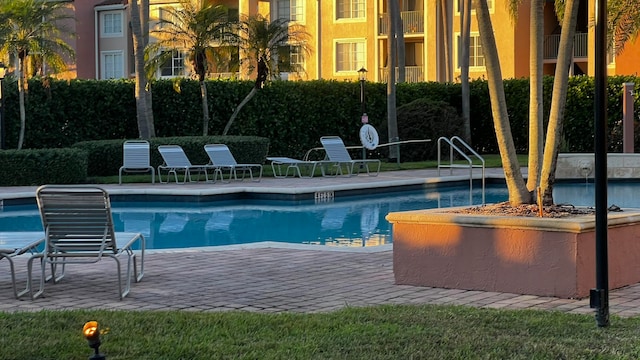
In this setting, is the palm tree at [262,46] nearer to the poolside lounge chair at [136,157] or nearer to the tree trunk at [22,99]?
the poolside lounge chair at [136,157]

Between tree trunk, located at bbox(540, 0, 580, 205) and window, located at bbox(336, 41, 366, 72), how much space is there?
35.7 m

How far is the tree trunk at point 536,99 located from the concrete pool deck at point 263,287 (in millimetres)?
1327

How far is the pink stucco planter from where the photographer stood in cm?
764

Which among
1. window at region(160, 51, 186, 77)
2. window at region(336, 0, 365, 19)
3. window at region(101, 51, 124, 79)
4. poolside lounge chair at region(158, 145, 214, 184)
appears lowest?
poolside lounge chair at region(158, 145, 214, 184)

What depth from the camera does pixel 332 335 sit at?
5.84m

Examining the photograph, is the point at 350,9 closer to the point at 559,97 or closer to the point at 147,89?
the point at 147,89

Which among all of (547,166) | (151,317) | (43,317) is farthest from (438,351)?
(547,166)

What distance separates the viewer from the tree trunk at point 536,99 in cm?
874

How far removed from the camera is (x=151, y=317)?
649 centimetres

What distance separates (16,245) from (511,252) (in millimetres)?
3835

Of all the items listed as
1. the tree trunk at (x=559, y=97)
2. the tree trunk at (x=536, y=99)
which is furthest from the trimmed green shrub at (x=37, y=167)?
the tree trunk at (x=559, y=97)

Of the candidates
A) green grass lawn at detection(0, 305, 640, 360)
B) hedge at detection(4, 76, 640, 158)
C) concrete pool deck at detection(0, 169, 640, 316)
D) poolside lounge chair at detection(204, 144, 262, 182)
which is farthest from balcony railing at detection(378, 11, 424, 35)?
green grass lawn at detection(0, 305, 640, 360)

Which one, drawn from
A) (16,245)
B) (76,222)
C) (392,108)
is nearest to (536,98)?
(76,222)

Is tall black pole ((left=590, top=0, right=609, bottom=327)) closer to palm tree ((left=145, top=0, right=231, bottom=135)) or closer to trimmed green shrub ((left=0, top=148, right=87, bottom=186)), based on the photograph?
trimmed green shrub ((left=0, top=148, right=87, bottom=186))
